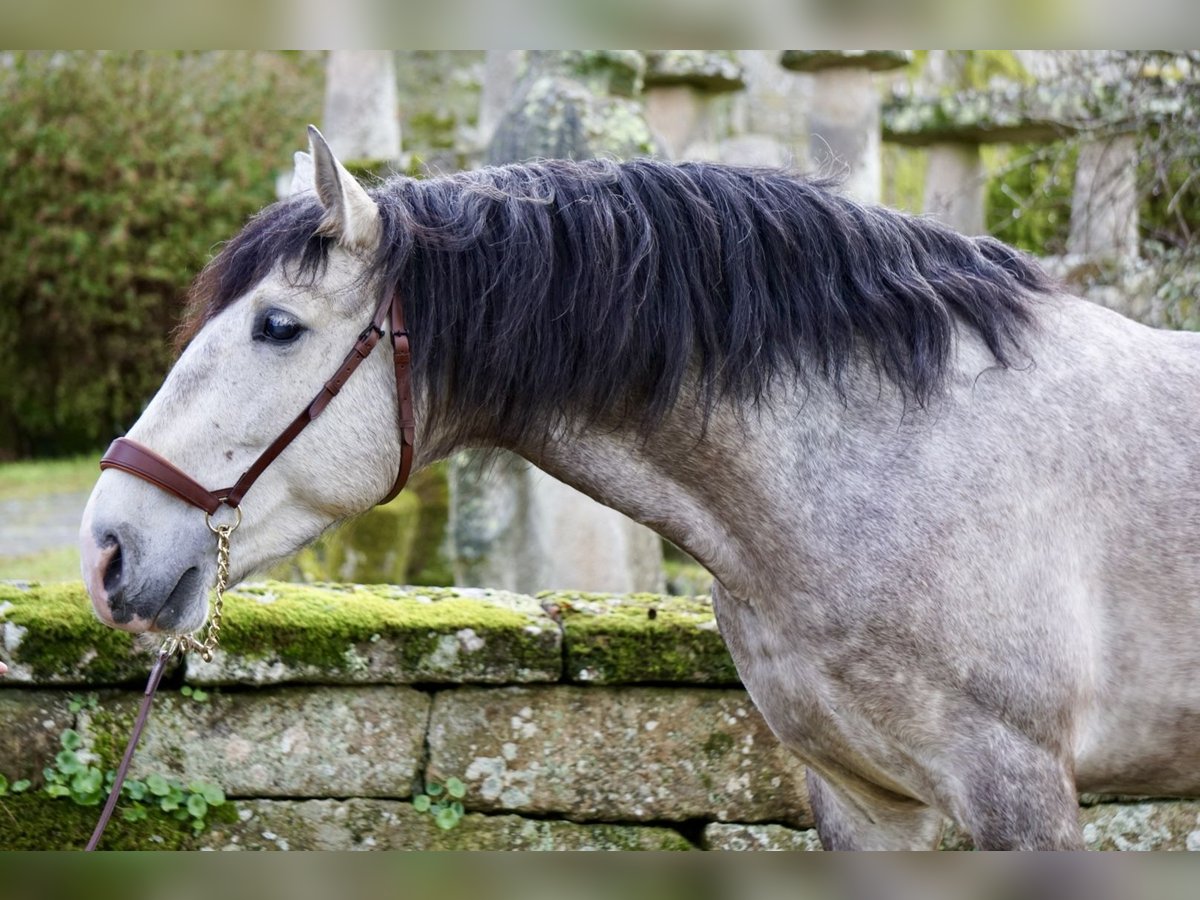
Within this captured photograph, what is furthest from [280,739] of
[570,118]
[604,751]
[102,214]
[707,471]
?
[102,214]

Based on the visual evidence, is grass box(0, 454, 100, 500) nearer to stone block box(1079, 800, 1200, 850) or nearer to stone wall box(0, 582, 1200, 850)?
stone wall box(0, 582, 1200, 850)

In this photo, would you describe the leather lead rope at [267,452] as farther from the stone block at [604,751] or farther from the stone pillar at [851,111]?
the stone pillar at [851,111]

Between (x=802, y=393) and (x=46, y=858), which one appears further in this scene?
(x=802, y=393)

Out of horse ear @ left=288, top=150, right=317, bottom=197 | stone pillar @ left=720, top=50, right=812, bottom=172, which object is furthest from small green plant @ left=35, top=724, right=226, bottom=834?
stone pillar @ left=720, top=50, right=812, bottom=172

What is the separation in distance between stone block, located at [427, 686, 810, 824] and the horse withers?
726mm

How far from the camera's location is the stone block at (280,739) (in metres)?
3.23

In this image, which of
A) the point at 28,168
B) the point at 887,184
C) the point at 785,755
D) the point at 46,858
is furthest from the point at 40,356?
the point at 46,858

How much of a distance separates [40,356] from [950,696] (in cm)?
1347

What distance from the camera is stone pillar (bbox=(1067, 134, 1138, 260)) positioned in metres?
5.77

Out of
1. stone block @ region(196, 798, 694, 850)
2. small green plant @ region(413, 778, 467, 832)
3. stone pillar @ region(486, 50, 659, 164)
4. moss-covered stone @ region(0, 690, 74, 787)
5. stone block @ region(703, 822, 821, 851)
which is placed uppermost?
stone pillar @ region(486, 50, 659, 164)

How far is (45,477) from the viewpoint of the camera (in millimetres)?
12727
